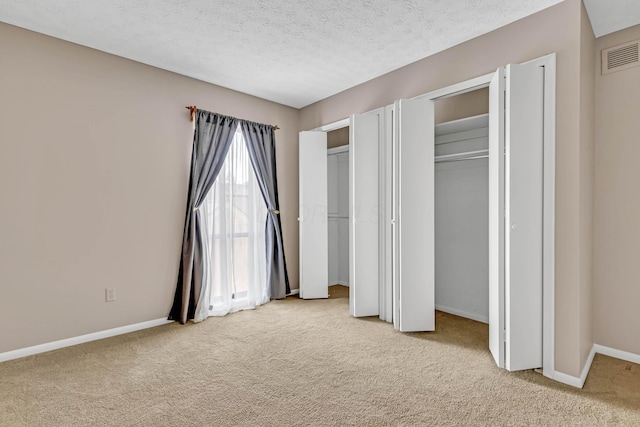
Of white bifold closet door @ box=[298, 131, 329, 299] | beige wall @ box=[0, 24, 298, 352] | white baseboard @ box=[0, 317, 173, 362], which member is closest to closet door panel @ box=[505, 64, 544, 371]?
white bifold closet door @ box=[298, 131, 329, 299]

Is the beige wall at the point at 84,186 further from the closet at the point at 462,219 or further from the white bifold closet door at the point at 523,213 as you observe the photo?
the white bifold closet door at the point at 523,213

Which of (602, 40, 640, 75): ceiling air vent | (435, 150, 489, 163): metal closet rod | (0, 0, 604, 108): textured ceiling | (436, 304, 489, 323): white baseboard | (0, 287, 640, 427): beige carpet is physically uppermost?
(0, 0, 604, 108): textured ceiling

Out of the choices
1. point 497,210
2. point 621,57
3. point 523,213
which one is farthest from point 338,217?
point 621,57

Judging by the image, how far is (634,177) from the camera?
103 inches

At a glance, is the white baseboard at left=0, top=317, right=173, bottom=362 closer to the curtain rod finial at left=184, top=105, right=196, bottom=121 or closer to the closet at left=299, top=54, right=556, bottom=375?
the closet at left=299, top=54, right=556, bottom=375

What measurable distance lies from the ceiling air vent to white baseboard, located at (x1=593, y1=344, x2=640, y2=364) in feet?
7.38

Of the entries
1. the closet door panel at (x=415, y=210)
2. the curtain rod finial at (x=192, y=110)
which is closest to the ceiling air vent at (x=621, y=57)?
the closet door panel at (x=415, y=210)

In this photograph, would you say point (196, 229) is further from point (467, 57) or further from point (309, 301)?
point (467, 57)

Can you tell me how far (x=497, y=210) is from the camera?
2.49 metres

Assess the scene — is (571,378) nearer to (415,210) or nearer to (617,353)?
(617,353)

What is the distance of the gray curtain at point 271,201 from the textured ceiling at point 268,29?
0.91 m

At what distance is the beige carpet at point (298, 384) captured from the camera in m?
1.93

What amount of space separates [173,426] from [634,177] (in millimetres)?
3675

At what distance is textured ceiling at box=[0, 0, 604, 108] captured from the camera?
2.44 m
